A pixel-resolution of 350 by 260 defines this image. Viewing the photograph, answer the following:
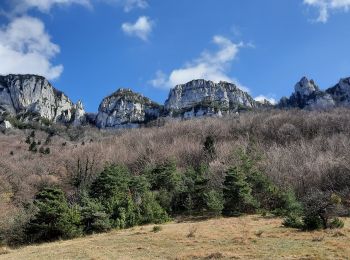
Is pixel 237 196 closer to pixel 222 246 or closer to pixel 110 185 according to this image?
pixel 110 185

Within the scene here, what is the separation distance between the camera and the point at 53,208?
4172cm

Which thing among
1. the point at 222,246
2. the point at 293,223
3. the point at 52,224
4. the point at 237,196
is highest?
the point at 237,196

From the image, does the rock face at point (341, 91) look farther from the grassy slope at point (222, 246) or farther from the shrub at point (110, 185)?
the grassy slope at point (222, 246)

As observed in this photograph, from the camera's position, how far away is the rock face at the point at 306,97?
588ft

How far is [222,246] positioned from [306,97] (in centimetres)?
16970

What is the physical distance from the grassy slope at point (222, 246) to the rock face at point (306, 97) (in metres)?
152

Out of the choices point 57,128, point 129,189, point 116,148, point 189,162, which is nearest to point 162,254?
point 129,189

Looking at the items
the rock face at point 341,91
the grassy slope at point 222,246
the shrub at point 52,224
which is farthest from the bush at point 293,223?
the rock face at point 341,91

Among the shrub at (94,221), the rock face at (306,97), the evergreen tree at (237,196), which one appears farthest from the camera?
the rock face at (306,97)

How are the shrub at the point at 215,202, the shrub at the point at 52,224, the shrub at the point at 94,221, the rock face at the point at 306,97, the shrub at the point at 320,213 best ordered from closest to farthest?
the shrub at the point at 320,213, the shrub at the point at 52,224, the shrub at the point at 94,221, the shrub at the point at 215,202, the rock face at the point at 306,97

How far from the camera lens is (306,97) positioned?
7372 inches

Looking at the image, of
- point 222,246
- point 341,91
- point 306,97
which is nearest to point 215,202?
point 222,246

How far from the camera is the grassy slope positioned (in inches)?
917

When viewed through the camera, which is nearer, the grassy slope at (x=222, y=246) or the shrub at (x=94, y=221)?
the grassy slope at (x=222, y=246)
